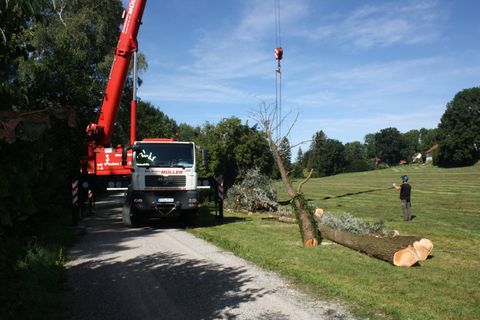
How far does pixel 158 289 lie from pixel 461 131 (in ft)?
315

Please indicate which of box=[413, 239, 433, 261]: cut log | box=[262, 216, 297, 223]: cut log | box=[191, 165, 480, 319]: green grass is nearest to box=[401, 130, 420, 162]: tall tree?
box=[262, 216, 297, 223]: cut log

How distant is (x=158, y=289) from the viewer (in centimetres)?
747

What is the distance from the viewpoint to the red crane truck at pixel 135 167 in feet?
49.0

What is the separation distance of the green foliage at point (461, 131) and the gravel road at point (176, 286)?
290 ft

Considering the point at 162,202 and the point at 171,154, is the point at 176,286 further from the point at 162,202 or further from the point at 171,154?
the point at 171,154

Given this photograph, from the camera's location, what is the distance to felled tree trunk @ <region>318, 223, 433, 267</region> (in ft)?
30.3

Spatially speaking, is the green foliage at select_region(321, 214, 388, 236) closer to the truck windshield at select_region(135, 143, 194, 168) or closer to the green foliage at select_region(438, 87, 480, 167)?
the truck windshield at select_region(135, 143, 194, 168)

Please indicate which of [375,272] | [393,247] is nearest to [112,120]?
[393,247]

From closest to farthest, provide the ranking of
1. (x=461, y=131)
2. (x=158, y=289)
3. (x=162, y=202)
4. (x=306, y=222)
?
(x=158, y=289) → (x=306, y=222) → (x=162, y=202) → (x=461, y=131)

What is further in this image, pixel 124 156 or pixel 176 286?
pixel 124 156

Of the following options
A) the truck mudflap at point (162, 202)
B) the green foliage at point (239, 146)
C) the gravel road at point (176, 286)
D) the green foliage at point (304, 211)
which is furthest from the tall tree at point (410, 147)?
the gravel road at point (176, 286)

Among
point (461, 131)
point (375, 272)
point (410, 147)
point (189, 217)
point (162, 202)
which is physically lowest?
point (375, 272)

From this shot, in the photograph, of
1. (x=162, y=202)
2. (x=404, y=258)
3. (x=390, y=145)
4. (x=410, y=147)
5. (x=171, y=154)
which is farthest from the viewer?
(x=410, y=147)

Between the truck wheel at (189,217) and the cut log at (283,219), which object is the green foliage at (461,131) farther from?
the truck wheel at (189,217)
